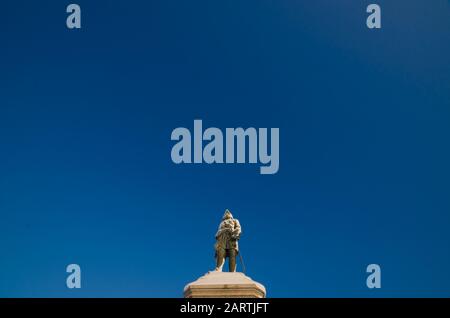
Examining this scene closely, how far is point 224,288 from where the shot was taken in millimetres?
35062

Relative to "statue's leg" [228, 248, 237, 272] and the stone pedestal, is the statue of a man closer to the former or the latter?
"statue's leg" [228, 248, 237, 272]

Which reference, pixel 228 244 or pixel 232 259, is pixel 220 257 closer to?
pixel 232 259

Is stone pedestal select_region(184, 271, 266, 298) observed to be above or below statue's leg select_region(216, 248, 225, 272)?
below

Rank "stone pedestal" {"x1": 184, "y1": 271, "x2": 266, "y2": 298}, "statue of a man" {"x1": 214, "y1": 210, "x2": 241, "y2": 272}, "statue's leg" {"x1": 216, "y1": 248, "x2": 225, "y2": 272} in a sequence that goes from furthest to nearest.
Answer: "statue of a man" {"x1": 214, "y1": 210, "x2": 241, "y2": 272} → "statue's leg" {"x1": 216, "y1": 248, "x2": 225, "y2": 272} → "stone pedestal" {"x1": 184, "y1": 271, "x2": 266, "y2": 298}

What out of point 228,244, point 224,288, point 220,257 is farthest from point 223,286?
point 228,244

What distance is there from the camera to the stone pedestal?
3488cm

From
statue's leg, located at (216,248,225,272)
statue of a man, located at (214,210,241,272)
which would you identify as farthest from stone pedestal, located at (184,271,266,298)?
statue of a man, located at (214,210,241,272)

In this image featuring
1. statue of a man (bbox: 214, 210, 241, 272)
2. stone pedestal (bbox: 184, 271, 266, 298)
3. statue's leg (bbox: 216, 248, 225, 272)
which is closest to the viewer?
stone pedestal (bbox: 184, 271, 266, 298)
